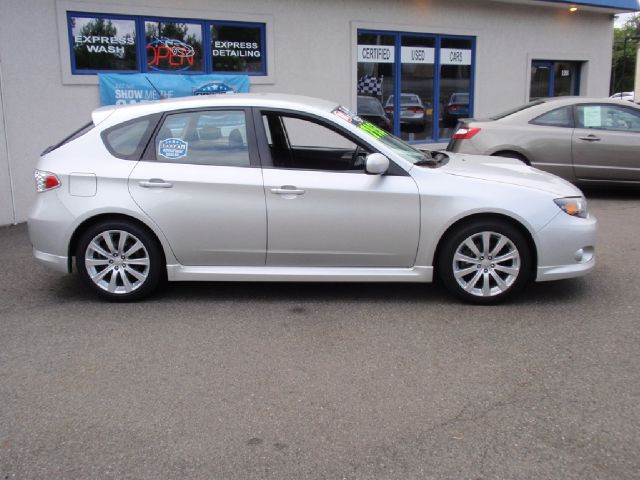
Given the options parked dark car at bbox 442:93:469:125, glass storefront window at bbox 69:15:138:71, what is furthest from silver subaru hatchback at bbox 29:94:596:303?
parked dark car at bbox 442:93:469:125

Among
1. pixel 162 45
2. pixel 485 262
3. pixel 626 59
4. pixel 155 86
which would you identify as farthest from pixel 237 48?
pixel 626 59

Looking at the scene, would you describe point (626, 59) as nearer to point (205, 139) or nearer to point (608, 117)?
point (608, 117)

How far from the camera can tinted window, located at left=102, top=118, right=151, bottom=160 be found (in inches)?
210

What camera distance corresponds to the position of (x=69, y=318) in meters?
5.12

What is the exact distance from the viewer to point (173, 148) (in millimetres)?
5328

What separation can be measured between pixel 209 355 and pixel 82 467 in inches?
53.7

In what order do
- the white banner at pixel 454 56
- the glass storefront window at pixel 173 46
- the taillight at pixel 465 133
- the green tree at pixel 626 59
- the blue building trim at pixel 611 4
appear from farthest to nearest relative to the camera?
the green tree at pixel 626 59
the blue building trim at pixel 611 4
the white banner at pixel 454 56
the taillight at pixel 465 133
the glass storefront window at pixel 173 46

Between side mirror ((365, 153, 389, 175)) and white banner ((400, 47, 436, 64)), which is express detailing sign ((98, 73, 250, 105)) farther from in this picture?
side mirror ((365, 153, 389, 175))

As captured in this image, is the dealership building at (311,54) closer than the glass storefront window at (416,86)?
Yes

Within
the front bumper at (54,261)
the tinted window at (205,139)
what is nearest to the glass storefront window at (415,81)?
the tinted window at (205,139)

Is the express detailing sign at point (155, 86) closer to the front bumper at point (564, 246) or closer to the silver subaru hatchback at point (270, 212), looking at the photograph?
the silver subaru hatchback at point (270, 212)

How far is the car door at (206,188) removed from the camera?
5.19m

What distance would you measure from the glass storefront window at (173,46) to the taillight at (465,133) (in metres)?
4.06

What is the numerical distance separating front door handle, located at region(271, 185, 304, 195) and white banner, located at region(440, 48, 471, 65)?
8717 mm
